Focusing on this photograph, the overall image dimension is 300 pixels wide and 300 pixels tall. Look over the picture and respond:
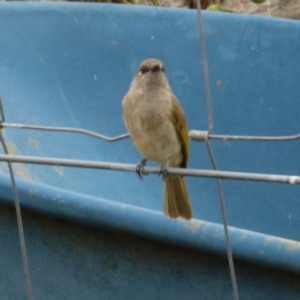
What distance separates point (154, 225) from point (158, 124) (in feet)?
1.14

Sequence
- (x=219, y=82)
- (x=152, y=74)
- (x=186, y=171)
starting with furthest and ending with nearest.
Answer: (x=219, y=82), (x=152, y=74), (x=186, y=171)

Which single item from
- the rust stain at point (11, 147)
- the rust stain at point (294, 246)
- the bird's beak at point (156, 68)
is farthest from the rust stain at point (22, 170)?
the rust stain at point (294, 246)

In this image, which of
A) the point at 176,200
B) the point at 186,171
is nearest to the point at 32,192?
the point at 176,200

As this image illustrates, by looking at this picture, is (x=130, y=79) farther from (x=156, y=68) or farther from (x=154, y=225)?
(x=154, y=225)

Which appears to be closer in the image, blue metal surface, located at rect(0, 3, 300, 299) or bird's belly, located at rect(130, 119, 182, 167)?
bird's belly, located at rect(130, 119, 182, 167)

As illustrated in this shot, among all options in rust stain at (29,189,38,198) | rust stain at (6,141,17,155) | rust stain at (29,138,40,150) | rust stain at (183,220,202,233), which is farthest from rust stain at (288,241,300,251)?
rust stain at (29,138,40,150)

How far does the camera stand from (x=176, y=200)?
7.63 feet

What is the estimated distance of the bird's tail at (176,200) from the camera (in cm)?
223

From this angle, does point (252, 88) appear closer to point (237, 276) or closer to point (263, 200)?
point (263, 200)

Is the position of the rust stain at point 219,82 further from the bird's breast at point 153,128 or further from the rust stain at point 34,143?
the bird's breast at point 153,128

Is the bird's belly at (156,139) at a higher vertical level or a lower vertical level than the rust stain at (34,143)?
higher

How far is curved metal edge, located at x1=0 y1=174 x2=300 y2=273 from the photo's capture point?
6.21ft

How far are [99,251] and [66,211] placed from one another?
0.54ft

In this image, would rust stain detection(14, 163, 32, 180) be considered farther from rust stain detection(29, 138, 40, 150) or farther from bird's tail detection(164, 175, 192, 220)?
bird's tail detection(164, 175, 192, 220)
